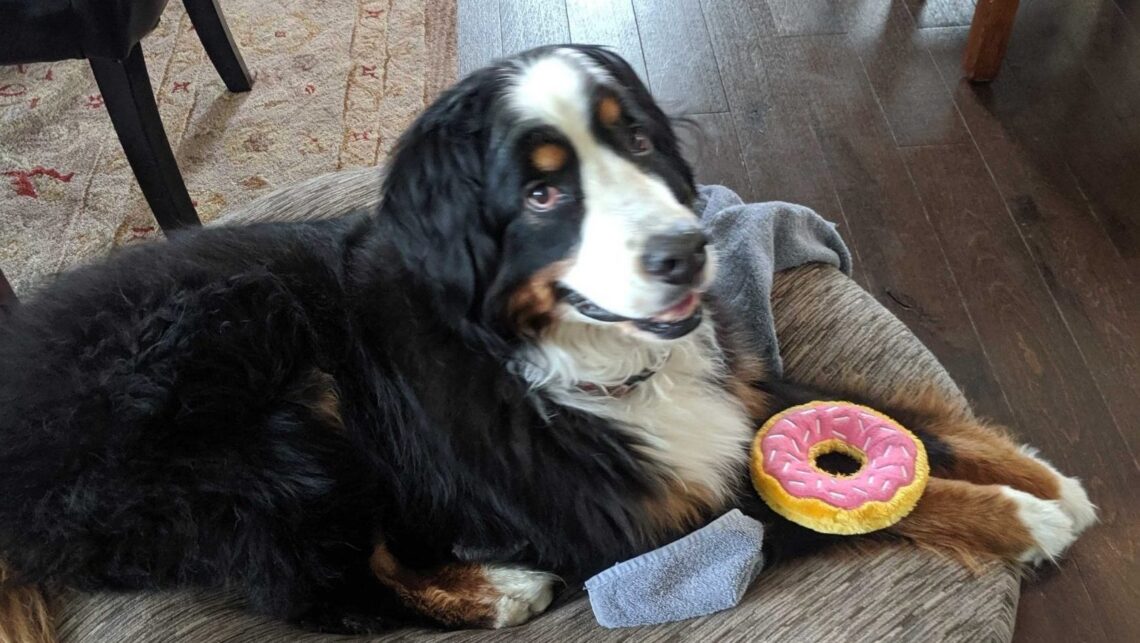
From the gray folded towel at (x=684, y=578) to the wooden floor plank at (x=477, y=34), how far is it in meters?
1.84

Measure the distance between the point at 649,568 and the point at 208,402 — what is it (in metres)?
0.64

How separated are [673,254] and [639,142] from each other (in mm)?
209

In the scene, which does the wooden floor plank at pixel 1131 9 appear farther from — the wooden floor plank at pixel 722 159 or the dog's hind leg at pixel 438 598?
the dog's hind leg at pixel 438 598

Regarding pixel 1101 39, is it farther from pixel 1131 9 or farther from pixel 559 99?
pixel 559 99

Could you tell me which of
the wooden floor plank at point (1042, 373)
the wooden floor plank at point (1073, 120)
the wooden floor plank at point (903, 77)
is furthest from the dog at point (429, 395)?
the wooden floor plank at point (903, 77)

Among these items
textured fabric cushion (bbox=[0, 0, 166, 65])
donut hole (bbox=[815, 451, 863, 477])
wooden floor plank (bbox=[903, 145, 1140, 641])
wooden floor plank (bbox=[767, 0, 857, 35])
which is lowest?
wooden floor plank (bbox=[903, 145, 1140, 641])

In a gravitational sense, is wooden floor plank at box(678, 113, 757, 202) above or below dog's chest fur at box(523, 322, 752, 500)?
below

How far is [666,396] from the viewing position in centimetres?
139

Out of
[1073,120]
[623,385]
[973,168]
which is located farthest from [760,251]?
[1073,120]

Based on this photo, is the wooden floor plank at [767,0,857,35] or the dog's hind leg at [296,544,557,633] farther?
the wooden floor plank at [767,0,857,35]

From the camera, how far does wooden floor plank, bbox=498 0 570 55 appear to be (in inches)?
114

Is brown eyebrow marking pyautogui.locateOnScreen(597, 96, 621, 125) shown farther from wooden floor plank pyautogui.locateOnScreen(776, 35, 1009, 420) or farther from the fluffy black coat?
wooden floor plank pyautogui.locateOnScreen(776, 35, 1009, 420)

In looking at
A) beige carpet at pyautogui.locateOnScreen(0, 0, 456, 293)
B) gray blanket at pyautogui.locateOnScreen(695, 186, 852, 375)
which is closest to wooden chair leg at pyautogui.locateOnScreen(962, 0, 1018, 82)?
gray blanket at pyautogui.locateOnScreen(695, 186, 852, 375)

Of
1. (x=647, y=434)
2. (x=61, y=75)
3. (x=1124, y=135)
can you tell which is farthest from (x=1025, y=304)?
(x=61, y=75)
